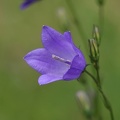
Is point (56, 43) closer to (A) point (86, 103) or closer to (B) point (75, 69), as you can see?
(B) point (75, 69)

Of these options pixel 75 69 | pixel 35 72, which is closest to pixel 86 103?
pixel 75 69

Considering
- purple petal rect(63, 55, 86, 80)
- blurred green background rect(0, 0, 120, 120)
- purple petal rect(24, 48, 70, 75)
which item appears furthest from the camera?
blurred green background rect(0, 0, 120, 120)

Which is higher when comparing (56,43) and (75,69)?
(56,43)

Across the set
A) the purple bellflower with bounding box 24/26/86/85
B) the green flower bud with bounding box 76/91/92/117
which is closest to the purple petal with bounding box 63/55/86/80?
the purple bellflower with bounding box 24/26/86/85

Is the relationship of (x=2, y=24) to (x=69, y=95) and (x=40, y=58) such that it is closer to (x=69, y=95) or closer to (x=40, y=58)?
(x=69, y=95)

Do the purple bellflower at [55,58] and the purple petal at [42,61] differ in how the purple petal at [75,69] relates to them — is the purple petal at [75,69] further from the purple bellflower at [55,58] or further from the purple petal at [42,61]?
the purple petal at [42,61]

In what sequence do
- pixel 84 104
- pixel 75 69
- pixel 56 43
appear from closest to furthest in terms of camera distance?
1. pixel 75 69
2. pixel 56 43
3. pixel 84 104

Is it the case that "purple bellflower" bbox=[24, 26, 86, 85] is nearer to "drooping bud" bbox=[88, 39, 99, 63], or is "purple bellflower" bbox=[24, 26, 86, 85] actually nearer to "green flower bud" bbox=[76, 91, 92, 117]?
"drooping bud" bbox=[88, 39, 99, 63]
